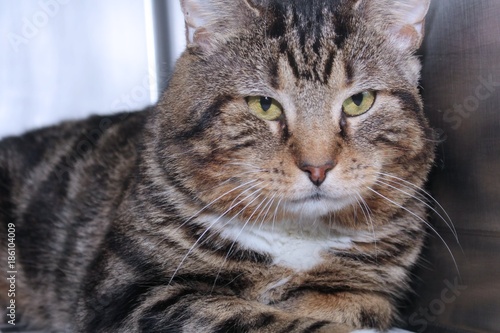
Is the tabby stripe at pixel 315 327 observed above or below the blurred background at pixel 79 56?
below

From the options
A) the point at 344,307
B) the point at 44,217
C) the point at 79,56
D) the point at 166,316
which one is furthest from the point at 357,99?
the point at 79,56

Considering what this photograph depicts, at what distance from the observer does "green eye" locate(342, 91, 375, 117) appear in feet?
5.21

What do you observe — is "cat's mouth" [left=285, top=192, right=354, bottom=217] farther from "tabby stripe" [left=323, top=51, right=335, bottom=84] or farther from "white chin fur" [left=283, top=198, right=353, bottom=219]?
"tabby stripe" [left=323, top=51, right=335, bottom=84]

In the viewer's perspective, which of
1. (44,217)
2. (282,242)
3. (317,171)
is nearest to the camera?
(317,171)

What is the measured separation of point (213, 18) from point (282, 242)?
0.58 meters

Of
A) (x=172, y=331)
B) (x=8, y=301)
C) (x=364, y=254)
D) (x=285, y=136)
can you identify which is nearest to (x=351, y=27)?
(x=285, y=136)

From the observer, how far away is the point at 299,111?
1538mm

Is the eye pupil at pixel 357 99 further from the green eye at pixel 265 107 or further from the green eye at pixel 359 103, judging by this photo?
the green eye at pixel 265 107

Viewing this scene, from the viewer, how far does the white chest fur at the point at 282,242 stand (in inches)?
65.8

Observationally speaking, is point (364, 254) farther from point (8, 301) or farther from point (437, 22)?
point (8, 301)

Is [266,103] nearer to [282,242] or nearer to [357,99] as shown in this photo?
[357,99]

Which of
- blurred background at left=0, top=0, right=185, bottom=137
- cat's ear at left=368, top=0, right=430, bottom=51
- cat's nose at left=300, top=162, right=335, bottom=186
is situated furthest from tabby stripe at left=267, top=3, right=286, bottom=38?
blurred background at left=0, top=0, right=185, bottom=137

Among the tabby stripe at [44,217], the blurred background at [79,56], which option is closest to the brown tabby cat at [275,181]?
the tabby stripe at [44,217]

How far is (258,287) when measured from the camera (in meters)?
1.68
